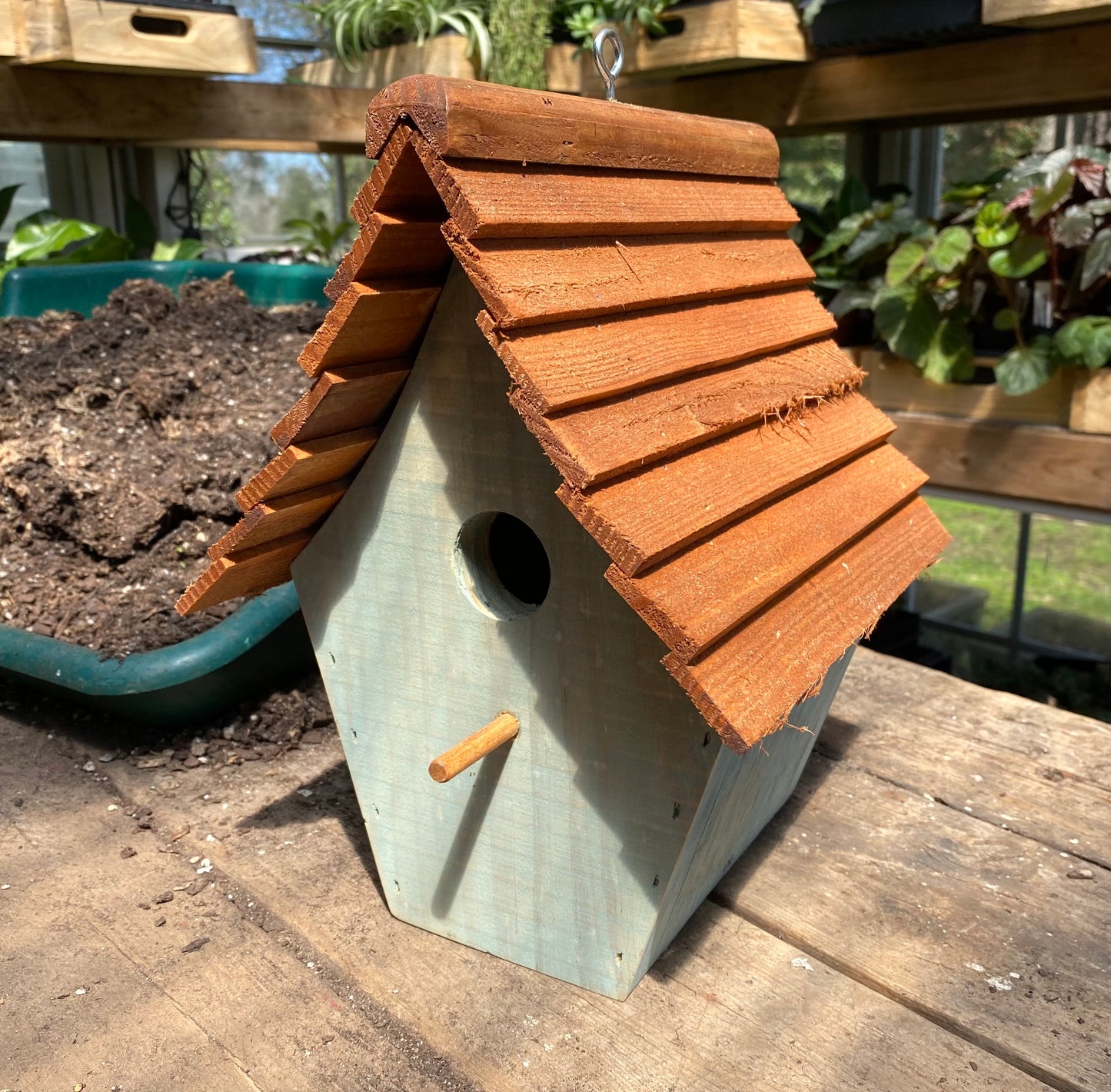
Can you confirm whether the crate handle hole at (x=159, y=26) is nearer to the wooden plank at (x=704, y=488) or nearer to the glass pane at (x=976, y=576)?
the wooden plank at (x=704, y=488)

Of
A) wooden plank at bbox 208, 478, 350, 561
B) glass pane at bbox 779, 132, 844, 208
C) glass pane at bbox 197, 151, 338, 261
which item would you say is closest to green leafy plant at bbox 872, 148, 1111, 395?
glass pane at bbox 779, 132, 844, 208

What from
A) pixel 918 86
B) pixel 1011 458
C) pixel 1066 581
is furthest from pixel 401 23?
pixel 1066 581

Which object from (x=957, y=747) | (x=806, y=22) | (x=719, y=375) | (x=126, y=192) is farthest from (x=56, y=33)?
(x=957, y=747)

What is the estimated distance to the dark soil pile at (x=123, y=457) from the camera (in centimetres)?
180

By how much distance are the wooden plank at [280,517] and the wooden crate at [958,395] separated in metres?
1.64

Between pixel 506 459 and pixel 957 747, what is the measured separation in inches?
42.2

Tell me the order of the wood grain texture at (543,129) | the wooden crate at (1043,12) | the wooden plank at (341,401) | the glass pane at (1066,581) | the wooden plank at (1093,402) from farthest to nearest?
1. the glass pane at (1066,581)
2. the wooden plank at (1093,402)
3. the wooden crate at (1043,12)
4. the wooden plank at (341,401)
5. the wood grain texture at (543,129)

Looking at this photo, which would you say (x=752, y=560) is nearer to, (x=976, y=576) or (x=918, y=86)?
(x=918, y=86)

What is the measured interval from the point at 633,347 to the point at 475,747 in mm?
447

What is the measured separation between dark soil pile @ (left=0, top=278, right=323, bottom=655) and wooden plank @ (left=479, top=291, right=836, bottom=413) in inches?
38.7

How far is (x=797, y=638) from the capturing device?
42.4 inches

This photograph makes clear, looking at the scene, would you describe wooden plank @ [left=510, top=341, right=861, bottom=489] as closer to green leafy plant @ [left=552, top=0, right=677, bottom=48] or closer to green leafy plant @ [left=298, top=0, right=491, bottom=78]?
green leafy plant @ [left=552, top=0, right=677, bottom=48]

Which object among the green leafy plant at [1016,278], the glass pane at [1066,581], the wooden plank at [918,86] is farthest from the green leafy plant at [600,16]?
the glass pane at [1066,581]

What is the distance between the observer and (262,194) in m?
4.52
